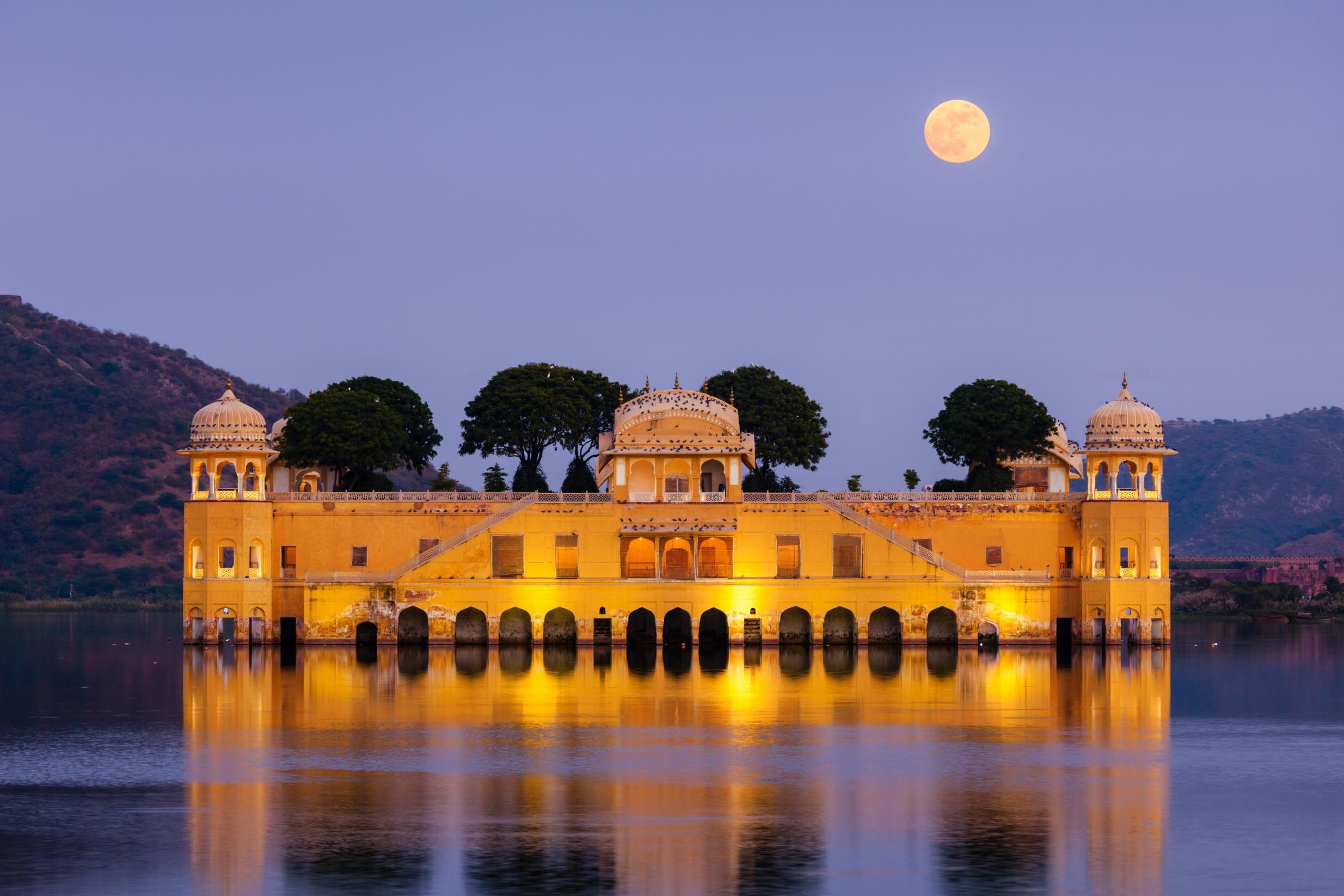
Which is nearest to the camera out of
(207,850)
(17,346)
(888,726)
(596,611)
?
(207,850)

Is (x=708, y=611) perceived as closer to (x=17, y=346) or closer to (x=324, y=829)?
(x=324, y=829)

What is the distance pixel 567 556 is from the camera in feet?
224

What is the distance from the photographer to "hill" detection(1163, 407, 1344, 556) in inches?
6983

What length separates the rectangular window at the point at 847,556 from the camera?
67.4 metres

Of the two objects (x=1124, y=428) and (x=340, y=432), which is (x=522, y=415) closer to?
(x=340, y=432)

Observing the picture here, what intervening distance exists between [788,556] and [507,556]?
31.8ft

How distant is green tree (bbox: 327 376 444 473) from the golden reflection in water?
23.9 metres

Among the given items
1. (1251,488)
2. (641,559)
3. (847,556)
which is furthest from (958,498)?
(1251,488)

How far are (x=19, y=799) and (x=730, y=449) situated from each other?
125 ft

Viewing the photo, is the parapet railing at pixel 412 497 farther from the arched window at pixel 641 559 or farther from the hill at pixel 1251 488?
the hill at pixel 1251 488

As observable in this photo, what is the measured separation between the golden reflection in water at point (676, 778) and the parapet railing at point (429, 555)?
316 inches

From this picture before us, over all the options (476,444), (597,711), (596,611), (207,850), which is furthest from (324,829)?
(476,444)

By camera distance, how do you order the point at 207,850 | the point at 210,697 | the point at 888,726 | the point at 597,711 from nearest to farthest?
the point at 207,850 → the point at 888,726 → the point at 597,711 → the point at 210,697

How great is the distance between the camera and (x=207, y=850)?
28391 millimetres
